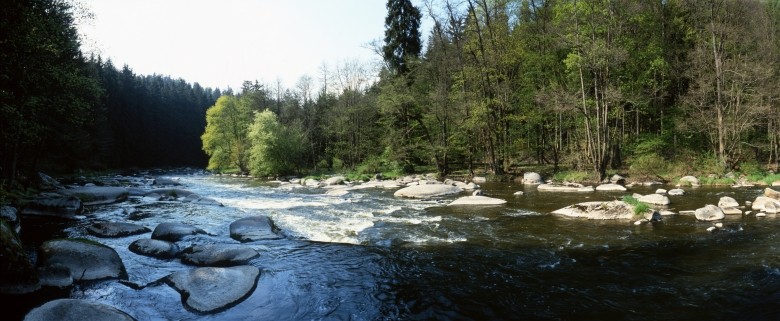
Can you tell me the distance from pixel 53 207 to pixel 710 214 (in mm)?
21643

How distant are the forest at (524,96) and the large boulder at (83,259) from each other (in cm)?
469

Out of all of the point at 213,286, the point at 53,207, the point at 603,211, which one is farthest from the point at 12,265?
the point at 603,211

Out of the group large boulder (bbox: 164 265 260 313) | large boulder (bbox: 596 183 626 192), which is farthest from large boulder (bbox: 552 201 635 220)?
large boulder (bbox: 164 265 260 313)

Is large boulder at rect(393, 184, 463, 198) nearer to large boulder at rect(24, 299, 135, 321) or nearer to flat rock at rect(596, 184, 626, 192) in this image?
flat rock at rect(596, 184, 626, 192)

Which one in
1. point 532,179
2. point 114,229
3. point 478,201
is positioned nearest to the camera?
point 114,229

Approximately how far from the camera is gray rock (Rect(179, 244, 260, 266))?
27.4 ft

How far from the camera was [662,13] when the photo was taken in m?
30.9

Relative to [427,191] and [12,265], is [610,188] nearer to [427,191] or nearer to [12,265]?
[427,191]

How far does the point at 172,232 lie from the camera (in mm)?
10664

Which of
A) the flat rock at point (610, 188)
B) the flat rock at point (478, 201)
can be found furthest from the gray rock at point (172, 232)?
the flat rock at point (610, 188)

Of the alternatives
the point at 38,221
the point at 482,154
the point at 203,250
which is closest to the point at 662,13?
the point at 482,154

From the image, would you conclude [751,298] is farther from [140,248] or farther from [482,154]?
[482,154]

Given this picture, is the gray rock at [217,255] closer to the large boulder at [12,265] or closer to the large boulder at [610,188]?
the large boulder at [12,265]

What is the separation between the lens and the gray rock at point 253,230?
1094 centimetres
